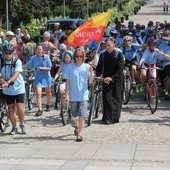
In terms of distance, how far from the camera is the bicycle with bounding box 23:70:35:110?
1474cm

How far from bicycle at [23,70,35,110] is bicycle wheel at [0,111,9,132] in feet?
8.95

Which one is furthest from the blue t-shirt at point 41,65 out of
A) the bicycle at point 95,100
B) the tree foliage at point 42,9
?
the tree foliage at point 42,9

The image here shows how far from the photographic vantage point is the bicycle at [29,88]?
48.4 ft

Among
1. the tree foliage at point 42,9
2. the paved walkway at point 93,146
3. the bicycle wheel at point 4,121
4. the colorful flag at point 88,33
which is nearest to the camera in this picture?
the paved walkway at point 93,146

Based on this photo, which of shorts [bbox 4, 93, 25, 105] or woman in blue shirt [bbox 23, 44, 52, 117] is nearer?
shorts [bbox 4, 93, 25, 105]

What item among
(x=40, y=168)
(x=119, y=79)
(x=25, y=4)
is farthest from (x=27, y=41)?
(x=25, y=4)

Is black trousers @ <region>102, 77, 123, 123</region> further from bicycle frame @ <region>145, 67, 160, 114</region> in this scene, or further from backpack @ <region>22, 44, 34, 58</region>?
backpack @ <region>22, 44, 34, 58</region>

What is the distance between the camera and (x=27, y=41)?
18125mm

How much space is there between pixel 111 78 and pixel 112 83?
309 mm

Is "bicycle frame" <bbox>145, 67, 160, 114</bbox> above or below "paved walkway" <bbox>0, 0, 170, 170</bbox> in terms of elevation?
above

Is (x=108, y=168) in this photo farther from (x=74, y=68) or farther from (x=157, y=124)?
(x=157, y=124)

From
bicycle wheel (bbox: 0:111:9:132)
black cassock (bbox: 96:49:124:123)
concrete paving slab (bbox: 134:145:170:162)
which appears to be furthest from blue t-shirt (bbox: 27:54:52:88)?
concrete paving slab (bbox: 134:145:170:162)

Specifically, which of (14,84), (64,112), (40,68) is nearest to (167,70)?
(40,68)

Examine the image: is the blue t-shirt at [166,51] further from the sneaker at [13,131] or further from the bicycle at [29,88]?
the sneaker at [13,131]
